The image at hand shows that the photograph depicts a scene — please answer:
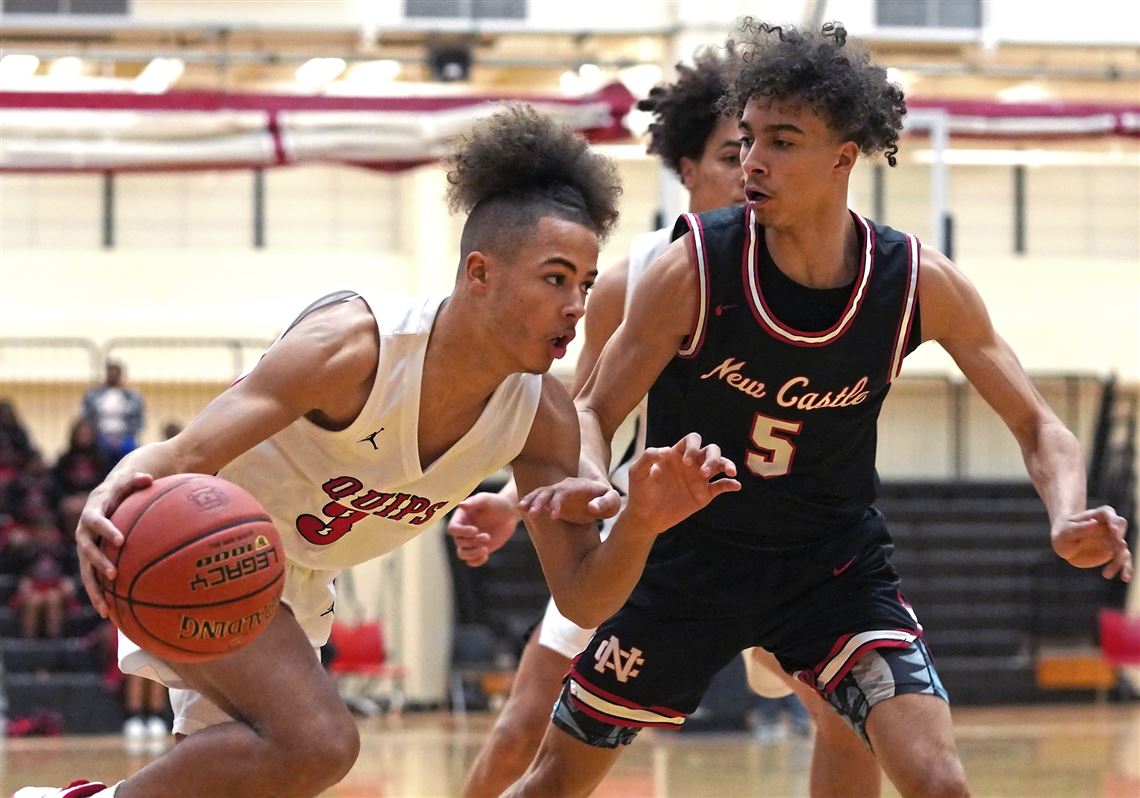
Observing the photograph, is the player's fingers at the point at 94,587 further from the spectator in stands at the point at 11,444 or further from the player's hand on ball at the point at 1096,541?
the spectator in stands at the point at 11,444

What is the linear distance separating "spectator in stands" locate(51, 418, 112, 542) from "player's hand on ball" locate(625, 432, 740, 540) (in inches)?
417

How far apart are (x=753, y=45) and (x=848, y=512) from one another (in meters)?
1.21

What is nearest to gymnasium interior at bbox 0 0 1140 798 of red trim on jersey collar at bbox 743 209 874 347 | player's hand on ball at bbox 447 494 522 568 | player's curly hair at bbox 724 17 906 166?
player's hand on ball at bbox 447 494 522 568

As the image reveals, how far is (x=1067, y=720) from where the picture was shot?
13.4m

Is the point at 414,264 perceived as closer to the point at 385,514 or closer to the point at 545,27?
the point at 545,27

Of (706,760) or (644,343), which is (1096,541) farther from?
(706,760)

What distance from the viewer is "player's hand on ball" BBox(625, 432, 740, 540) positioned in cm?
341

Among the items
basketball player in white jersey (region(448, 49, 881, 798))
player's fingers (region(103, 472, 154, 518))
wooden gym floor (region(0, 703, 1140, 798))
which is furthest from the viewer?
wooden gym floor (region(0, 703, 1140, 798))

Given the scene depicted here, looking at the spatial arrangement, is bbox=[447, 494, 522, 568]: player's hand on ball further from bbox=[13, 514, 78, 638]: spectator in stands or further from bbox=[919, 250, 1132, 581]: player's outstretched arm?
bbox=[13, 514, 78, 638]: spectator in stands

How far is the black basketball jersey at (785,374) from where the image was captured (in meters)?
4.16

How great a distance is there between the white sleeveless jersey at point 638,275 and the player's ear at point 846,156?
2.84 ft

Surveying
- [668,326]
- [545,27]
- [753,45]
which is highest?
[545,27]

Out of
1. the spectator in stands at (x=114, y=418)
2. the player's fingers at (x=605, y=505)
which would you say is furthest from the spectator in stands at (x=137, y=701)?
the player's fingers at (x=605, y=505)

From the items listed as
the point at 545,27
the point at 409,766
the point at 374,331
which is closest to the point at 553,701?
the point at 374,331
